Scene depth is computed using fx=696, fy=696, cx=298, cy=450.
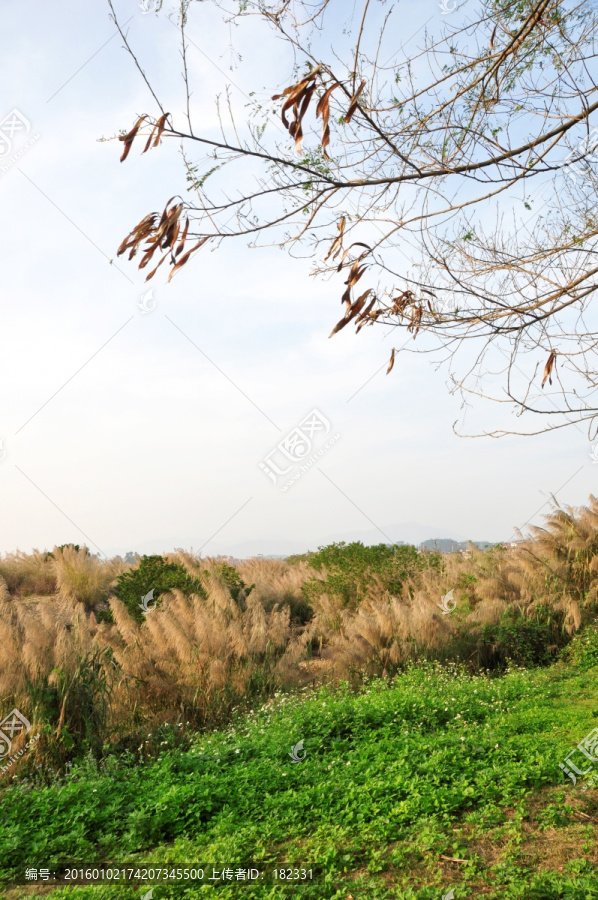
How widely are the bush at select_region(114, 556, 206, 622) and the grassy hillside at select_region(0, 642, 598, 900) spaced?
17.6 feet

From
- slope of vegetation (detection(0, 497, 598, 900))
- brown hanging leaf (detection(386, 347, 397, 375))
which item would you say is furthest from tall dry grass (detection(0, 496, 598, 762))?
brown hanging leaf (detection(386, 347, 397, 375))

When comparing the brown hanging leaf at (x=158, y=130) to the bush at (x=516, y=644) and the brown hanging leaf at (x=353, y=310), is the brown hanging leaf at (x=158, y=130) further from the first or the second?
the bush at (x=516, y=644)

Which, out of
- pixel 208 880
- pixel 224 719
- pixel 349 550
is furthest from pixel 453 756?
pixel 349 550

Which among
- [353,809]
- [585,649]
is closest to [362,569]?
[585,649]

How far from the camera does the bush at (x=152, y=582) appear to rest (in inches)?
458

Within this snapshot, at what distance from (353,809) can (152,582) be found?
8.07m

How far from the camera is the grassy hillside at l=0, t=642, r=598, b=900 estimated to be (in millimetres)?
3768

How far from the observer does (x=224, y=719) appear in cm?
715

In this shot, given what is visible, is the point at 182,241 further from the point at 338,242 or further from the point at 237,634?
the point at 237,634

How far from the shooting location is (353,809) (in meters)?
4.49

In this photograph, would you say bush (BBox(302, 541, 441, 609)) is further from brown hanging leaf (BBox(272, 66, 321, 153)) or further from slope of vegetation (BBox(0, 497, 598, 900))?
brown hanging leaf (BBox(272, 66, 321, 153))

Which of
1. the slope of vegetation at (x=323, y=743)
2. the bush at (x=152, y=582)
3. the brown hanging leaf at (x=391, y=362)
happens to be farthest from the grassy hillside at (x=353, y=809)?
the bush at (x=152, y=582)

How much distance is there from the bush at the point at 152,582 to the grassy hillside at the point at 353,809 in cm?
538

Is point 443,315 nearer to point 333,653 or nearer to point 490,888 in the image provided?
point 490,888
